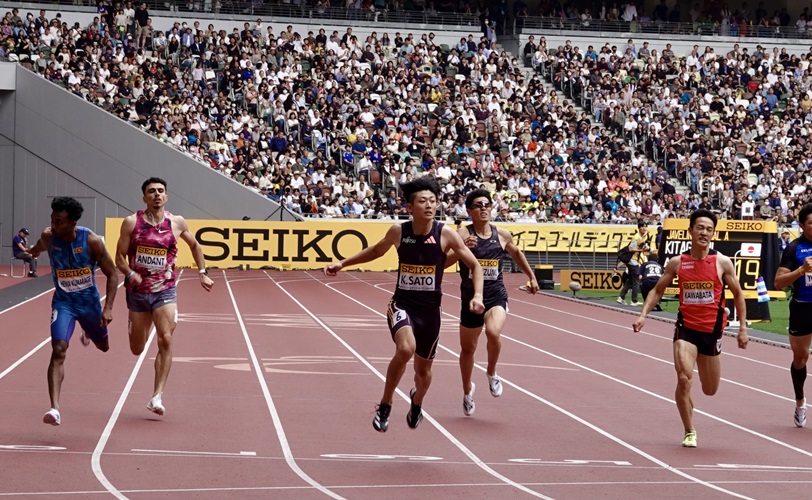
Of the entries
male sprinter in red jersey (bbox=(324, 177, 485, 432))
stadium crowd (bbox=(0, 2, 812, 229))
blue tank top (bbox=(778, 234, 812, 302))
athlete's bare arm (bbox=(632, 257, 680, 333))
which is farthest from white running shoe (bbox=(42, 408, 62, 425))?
stadium crowd (bbox=(0, 2, 812, 229))

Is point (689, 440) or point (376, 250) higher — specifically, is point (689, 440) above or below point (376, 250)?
below

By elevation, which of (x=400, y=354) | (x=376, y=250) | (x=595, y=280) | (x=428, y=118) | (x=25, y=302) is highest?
(x=428, y=118)

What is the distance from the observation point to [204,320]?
20.7 m

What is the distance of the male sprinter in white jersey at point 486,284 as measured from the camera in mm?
11422

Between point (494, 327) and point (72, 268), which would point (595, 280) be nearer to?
point (494, 327)

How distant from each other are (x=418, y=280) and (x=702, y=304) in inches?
94.4

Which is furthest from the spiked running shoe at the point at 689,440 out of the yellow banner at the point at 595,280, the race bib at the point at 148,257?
the yellow banner at the point at 595,280

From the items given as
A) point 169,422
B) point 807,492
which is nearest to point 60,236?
point 169,422

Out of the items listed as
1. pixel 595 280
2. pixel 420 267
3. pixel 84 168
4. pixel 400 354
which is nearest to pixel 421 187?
pixel 420 267

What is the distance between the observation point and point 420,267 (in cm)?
949

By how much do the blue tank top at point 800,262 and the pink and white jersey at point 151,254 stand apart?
535 centimetres

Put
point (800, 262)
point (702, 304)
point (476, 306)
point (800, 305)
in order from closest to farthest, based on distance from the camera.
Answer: point (476, 306)
point (702, 304)
point (800, 262)
point (800, 305)

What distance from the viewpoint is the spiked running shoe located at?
977 centimetres

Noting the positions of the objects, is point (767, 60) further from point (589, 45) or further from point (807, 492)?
point (807, 492)
